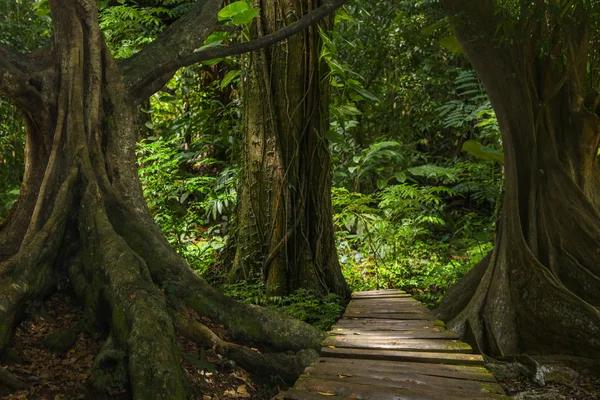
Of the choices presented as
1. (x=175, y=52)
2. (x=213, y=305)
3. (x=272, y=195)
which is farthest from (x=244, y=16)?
(x=213, y=305)

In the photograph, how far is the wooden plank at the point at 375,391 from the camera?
2225 mm

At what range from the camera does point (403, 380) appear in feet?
8.02

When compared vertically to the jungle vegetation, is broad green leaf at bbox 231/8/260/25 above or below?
above

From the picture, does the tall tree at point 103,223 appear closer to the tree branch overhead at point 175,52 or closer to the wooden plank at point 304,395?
the tree branch overhead at point 175,52

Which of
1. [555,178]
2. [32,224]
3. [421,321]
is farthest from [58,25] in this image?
[555,178]

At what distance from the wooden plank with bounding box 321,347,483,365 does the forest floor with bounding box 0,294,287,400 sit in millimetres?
433

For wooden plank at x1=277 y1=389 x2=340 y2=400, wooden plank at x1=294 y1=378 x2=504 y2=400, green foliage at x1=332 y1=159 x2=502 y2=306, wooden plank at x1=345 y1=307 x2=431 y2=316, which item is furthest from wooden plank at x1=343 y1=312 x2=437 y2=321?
green foliage at x1=332 y1=159 x2=502 y2=306

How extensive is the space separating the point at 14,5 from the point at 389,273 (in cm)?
616

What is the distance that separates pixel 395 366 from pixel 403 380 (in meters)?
0.22

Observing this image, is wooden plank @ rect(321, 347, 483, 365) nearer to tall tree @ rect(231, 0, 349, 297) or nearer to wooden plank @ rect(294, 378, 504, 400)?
wooden plank @ rect(294, 378, 504, 400)

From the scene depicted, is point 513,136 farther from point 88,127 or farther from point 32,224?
point 32,224

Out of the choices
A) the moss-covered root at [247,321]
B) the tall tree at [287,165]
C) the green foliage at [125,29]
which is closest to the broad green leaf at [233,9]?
the tall tree at [287,165]

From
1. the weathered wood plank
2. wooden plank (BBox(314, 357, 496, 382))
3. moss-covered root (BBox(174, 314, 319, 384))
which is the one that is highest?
moss-covered root (BBox(174, 314, 319, 384))

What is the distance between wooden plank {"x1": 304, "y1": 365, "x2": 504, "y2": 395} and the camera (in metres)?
2.33
